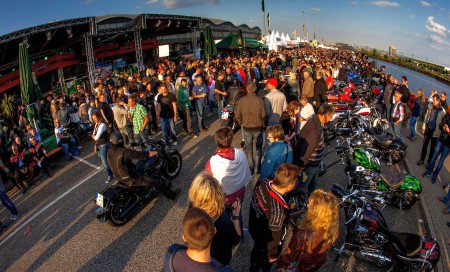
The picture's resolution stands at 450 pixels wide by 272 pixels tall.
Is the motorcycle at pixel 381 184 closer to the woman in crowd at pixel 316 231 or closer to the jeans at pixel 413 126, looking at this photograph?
the woman in crowd at pixel 316 231

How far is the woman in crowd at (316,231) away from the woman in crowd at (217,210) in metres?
0.60

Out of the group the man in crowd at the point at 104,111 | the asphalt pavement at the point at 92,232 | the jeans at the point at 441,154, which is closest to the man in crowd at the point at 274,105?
the asphalt pavement at the point at 92,232

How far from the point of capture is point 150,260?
4262 mm

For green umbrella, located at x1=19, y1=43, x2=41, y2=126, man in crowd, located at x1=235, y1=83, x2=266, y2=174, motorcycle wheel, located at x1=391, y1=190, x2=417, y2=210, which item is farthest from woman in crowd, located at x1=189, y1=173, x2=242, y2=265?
green umbrella, located at x1=19, y1=43, x2=41, y2=126

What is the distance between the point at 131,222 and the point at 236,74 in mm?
8125

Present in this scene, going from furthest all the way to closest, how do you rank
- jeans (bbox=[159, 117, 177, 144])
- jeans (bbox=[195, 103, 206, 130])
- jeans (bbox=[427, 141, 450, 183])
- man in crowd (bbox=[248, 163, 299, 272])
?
1. jeans (bbox=[195, 103, 206, 130])
2. jeans (bbox=[159, 117, 177, 144])
3. jeans (bbox=[427, 141, 450, 183])
4. man in crowd (bbox=[248, 163, 299, 272])

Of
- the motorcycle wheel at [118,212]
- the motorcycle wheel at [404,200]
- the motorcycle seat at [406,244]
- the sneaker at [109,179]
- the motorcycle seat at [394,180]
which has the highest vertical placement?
the motorcycle seat at [394,180]

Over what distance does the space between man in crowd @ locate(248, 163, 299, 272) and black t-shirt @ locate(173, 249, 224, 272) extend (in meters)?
1.03

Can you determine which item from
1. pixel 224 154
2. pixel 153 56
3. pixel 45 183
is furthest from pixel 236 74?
pixel 153 56

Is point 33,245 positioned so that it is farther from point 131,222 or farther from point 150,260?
point 150,260

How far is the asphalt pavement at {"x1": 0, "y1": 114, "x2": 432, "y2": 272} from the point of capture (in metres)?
4.28

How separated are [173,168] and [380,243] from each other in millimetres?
4223

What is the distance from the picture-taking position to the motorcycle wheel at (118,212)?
4898 mm

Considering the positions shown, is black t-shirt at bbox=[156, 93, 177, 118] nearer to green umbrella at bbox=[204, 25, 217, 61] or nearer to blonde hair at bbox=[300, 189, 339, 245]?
blonde hair at bbox=[300, 189, 339, 245]
